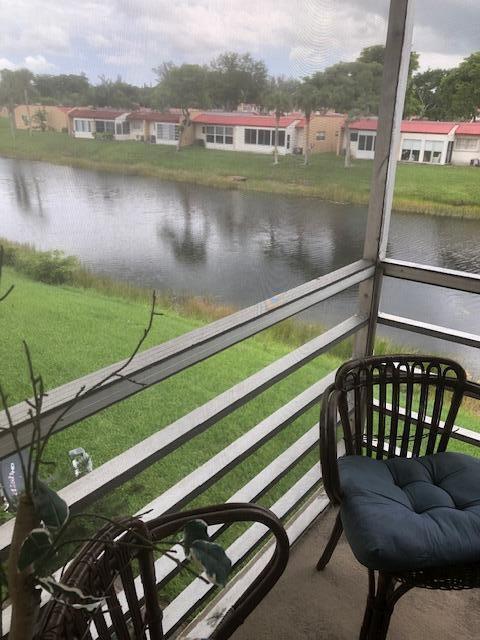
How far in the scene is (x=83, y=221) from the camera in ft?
3.87

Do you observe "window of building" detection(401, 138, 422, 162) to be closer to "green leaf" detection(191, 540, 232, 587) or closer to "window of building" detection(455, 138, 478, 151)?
"window of building" detection(455, 138, 478, 151)

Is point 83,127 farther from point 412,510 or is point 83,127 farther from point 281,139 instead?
point 412,510

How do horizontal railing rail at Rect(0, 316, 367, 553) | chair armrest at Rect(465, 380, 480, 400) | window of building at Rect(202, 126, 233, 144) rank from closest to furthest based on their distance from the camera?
horizontal railing rail at Rect(0, 316, 367, 553) < window of building at Rect(202, 126, 233, 144) < chair armrest at Rect(465, 380, 480, 400)

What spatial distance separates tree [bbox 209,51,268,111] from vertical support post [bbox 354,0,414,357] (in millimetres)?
601

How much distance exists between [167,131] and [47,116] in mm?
357

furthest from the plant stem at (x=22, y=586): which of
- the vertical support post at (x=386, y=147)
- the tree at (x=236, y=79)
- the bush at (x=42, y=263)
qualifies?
the vertical support post at (x=386, y=147)

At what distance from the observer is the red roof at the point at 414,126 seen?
6.13ft

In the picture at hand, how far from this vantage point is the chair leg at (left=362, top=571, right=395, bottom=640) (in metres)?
1.47

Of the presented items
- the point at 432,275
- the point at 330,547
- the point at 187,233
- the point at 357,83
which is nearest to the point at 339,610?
the point at 330,547

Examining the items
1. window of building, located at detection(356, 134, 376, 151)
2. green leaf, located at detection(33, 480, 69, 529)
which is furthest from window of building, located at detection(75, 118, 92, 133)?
window of building, located at detection(356, 134, 376, 151)

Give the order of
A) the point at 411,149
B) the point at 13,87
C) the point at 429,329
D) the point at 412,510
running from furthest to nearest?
1. the point at 429,329
2. the point at 411,149
3. the point at 412,510
4. the point at 13,87

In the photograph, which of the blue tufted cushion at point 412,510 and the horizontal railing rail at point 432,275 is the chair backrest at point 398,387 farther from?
the horizontal railing rail at point 432,275

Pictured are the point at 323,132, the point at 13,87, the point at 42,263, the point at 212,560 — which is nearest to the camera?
the point at 212,560

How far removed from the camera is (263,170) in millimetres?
1666
